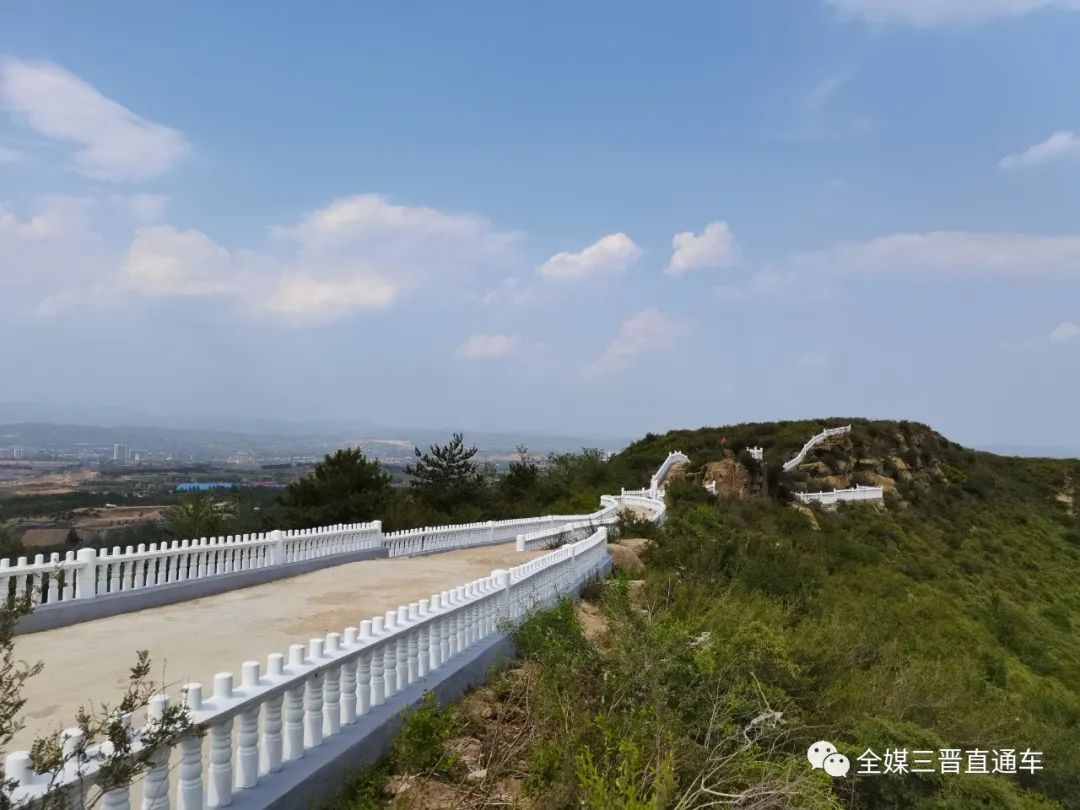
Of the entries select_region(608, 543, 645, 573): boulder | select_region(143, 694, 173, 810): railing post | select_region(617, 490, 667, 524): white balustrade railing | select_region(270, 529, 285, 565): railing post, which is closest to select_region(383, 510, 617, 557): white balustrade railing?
select_region(617, 490, 667, 524): white balustrade railing

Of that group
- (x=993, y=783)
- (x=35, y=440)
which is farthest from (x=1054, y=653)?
(x=35, y=440)

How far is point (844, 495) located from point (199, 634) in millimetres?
37402

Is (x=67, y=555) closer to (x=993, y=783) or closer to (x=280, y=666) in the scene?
(x=280, y=666)

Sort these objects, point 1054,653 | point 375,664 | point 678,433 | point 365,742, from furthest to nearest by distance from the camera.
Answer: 1. point 678,433
2. point 1054,653
3. point 375,664
4. point 365,742

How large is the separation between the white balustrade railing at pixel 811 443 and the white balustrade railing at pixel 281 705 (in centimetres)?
3837

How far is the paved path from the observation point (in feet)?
21.2

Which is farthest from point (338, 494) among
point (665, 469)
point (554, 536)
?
point (665, 469)

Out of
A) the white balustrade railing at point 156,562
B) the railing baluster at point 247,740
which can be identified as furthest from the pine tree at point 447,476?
the railing baluster at point 247,740

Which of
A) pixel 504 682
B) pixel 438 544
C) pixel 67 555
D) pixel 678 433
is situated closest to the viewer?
pixel 504 682

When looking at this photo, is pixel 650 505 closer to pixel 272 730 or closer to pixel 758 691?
pixel 758 691

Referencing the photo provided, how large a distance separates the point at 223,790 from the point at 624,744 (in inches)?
97.0

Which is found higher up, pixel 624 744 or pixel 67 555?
pixel 67 555

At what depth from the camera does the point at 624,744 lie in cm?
491
